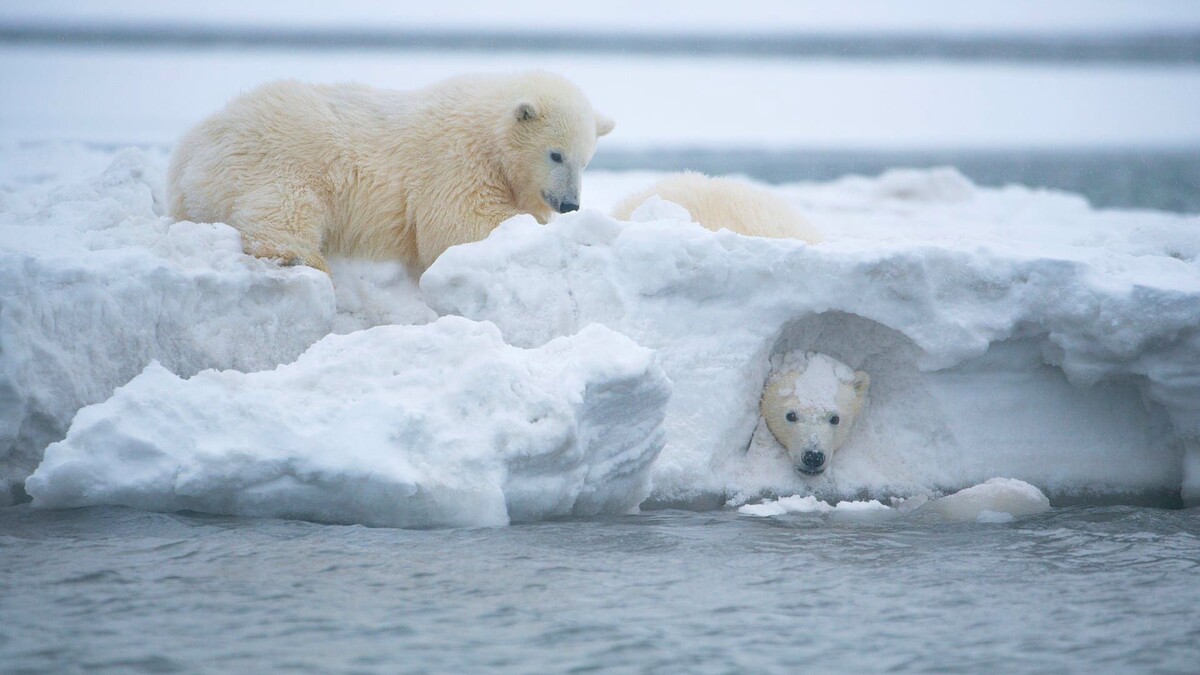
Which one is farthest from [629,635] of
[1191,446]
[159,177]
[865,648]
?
[159,177]

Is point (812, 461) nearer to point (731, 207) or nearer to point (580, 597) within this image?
point (580, 597)

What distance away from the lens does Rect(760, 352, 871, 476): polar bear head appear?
410cm

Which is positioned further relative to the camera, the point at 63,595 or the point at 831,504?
the point at 831,504

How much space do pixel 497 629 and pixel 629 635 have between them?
1.03ft

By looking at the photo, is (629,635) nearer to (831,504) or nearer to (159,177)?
(831,504)

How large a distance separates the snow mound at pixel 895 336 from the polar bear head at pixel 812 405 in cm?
7

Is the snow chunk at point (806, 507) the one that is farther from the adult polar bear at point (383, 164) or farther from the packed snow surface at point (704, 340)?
the adult polar bear at point (383, 164)

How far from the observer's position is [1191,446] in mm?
4168

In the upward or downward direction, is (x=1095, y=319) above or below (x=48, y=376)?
above

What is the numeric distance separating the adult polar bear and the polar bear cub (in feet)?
1.56

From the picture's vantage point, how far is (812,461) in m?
4.06

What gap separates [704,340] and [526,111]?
4.76 ft

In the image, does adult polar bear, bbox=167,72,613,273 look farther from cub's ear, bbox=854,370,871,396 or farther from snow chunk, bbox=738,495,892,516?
snow chunk, bbox=738,495,892,516

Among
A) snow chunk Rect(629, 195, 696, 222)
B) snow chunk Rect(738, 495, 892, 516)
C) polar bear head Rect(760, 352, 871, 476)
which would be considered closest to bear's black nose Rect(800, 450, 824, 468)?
polar bear head Rect(760, 352, 871, 476)
